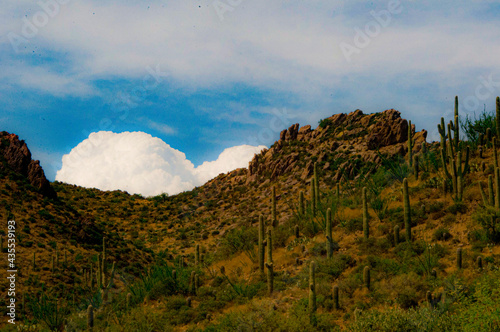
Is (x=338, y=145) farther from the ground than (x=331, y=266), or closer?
farther from the ground

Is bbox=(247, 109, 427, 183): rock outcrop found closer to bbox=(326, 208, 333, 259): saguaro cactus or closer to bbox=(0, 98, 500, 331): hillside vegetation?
bbox=(0, 98, 500, 331): hillside vegetation

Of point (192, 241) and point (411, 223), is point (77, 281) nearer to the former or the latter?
point (192, 241)

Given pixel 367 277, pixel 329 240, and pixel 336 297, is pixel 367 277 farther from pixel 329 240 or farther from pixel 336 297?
pixel 329 240

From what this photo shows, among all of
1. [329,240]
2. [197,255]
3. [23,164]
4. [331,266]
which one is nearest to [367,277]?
[331,266]

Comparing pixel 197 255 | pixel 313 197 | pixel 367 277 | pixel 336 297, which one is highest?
pixel 313 197

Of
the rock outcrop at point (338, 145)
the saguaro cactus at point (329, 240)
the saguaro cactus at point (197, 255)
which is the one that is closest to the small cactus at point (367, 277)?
the saguaro cactus at point (329, 240)

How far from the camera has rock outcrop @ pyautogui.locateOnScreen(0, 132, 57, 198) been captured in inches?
1651

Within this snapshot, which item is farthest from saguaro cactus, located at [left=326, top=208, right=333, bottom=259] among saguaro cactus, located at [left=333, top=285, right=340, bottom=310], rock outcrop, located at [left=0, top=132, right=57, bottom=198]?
rock outcrop, located at [left=0, top=132, right=57, bottom=198]

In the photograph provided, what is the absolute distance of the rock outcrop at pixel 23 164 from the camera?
4194 cm

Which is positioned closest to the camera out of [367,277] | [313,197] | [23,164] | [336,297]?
[336,297]

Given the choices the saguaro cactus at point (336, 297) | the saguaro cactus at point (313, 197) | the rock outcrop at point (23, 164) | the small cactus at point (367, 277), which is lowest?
the saguaro cactus at point (336, 297)

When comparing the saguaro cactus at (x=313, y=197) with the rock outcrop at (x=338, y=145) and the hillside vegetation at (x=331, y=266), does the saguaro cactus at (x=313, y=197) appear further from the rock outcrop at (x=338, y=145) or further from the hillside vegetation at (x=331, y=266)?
the rock outcrop at (x=338, y=145)

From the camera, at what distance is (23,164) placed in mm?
43719

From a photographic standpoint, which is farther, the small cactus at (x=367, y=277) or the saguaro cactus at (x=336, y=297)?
the small cactus at (x=367, y=277)
